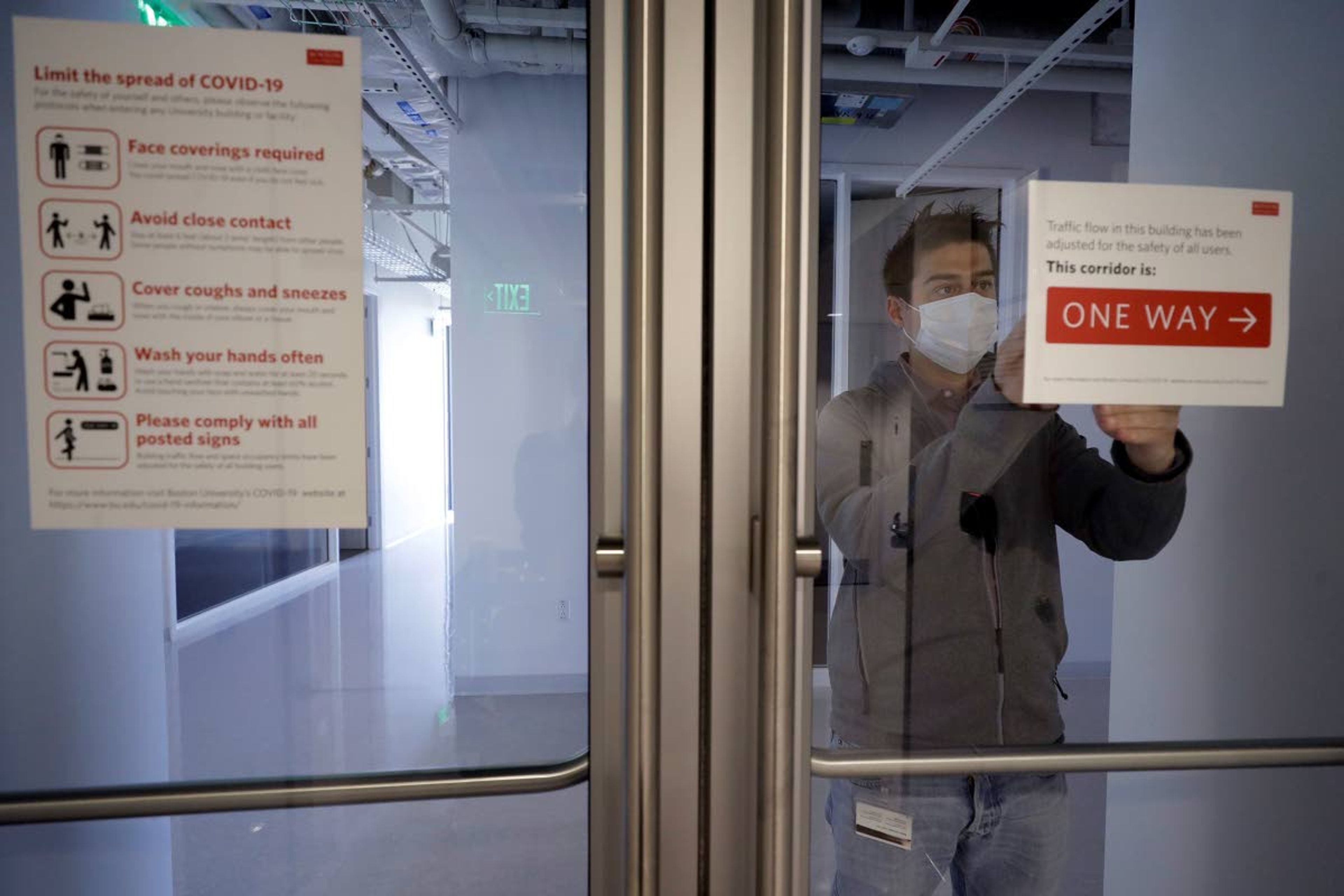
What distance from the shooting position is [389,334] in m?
1.02

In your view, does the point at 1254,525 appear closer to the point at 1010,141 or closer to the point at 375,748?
the point at 1010,141

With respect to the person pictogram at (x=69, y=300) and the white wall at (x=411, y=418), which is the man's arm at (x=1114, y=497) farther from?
the person pictogram at (x=69, y=300)

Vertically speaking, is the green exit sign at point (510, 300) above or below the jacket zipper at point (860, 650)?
above

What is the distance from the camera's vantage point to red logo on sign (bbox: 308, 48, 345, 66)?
0.84 metres

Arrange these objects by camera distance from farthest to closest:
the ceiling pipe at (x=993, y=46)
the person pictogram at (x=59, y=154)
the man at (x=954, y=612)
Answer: the ceiling pipe at (x=993, y=46) → the man at (x=954, y=612) → the person pictogram at (x=59, y=154)

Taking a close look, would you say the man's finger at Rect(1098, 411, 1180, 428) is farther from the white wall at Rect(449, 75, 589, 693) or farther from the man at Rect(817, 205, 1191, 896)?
the white wall at Rect(449, 75, 589, 693)

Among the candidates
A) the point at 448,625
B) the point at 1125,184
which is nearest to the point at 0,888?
the point at 448,625

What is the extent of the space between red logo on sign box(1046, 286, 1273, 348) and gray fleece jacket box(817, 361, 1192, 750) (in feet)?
0.77

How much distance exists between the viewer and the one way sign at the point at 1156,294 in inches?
35.6

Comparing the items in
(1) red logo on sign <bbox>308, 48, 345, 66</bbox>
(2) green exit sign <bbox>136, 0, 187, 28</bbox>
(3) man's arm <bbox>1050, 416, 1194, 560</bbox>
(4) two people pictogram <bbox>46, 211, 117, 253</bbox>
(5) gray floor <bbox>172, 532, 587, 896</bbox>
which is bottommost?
(5) gray floor <bbox>172, 532, 587, 896</bbox>

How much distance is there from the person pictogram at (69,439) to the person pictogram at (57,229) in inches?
8.2

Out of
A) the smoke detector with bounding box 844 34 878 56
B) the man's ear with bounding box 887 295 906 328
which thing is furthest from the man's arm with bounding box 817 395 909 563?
the smoke detector with bounding box 844 34 878 56

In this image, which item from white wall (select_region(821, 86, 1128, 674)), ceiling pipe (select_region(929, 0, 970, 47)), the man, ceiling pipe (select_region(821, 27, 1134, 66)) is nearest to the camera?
white wall (select_region(821, 86, 1128, 674))

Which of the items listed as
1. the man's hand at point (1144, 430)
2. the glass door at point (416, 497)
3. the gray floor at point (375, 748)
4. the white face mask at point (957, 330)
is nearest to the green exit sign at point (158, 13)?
the glass door at point (416, 497)
